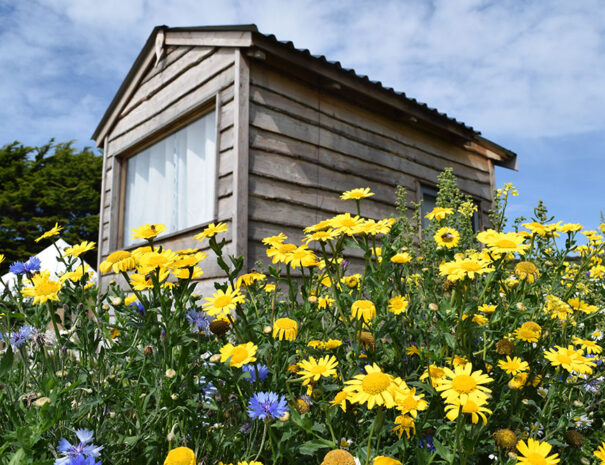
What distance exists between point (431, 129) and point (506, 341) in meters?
4.99

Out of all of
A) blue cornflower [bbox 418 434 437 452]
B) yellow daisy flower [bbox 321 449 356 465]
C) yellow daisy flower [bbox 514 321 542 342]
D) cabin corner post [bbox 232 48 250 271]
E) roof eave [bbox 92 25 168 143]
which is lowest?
blue cornflower [bbox 418 434 437 452]

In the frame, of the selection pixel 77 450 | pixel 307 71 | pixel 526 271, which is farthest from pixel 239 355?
pixel 307 71

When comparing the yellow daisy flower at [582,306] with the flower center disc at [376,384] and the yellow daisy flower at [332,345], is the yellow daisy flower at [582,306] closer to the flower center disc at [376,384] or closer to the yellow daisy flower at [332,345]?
the yellow daisy flower at [332,345]

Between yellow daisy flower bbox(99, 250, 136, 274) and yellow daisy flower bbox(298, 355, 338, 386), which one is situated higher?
yellow daisy flower bbox(99, 250, 136, 274)

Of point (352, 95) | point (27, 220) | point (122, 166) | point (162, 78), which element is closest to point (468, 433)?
point (352, 95)

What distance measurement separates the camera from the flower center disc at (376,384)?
97 centimetres

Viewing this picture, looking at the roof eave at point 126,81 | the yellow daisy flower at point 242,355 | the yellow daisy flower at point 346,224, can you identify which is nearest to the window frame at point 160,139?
the roof eave at point 126,81

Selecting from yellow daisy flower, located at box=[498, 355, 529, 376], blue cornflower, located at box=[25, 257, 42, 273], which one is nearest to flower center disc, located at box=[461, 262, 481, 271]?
yellow daisy flower, located at box=[498, 355, 529, 376]

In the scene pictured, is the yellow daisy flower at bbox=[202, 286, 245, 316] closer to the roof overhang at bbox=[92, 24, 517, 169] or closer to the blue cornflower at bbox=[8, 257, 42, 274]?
the blue cornflower at bbox=[8, 257, 42, 274]

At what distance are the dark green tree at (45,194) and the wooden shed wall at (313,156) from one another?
10.2 meters

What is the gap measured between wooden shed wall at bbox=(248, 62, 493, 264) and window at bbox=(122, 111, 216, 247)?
1.72 ft

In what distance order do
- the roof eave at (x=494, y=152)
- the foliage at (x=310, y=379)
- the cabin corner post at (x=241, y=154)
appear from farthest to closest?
the roof eave at (x=494, y=152)
the cabin corner post at (x=241, y=154)
the foliage at (x=310, y=379)

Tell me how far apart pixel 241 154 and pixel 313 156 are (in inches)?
35.4

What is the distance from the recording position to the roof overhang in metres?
4.06
